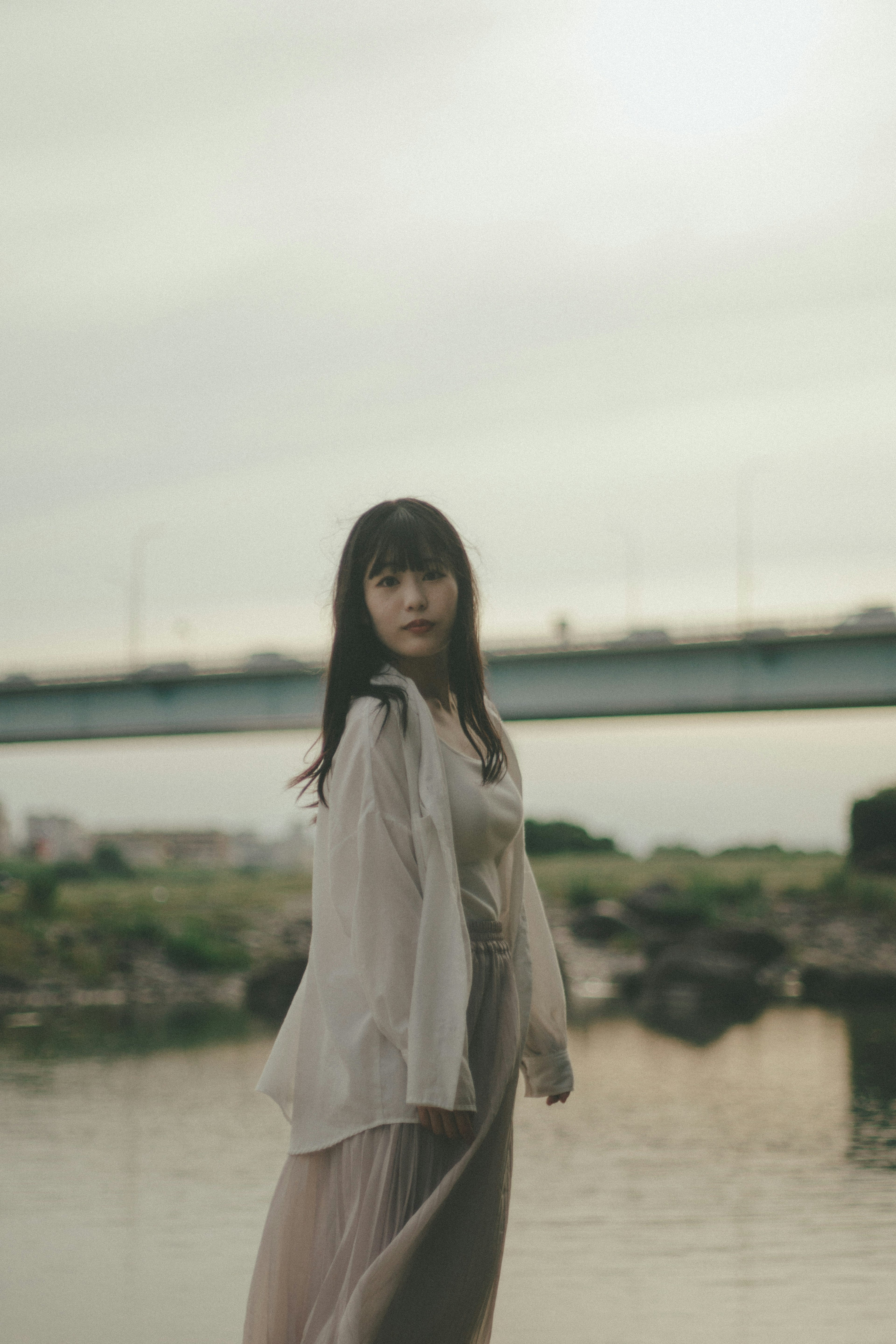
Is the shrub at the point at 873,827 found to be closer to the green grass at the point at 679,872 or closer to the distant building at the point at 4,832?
the green grass at the point at 679,872

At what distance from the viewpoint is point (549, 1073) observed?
11.6ft

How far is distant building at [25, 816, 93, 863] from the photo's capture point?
7338 cm

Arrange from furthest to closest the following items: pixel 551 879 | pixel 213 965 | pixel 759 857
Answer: pixel 759 857
pixel 551 879
pixel 213 965

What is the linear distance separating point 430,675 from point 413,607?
17 centimetres

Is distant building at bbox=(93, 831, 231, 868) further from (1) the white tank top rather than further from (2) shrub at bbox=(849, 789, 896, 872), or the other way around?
(1) the white tank top

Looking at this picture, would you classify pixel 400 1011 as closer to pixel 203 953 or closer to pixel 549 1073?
pixel 549 1073

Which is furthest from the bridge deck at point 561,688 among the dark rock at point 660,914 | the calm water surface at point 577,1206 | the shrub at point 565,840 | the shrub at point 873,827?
the calm water surface at point 577,1206

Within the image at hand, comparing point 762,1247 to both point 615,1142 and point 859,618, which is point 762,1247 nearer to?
point 615,1142

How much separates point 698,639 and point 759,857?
19.6 metres

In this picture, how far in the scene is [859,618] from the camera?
32688 mm

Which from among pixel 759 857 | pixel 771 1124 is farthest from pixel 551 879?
pixel 771 1124

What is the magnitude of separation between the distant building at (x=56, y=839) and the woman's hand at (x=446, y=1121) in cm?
6664

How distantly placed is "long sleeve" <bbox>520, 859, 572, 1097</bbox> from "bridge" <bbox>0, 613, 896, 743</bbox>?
2749 cm

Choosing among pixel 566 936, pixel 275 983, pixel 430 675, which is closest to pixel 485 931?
pixel 430 675
